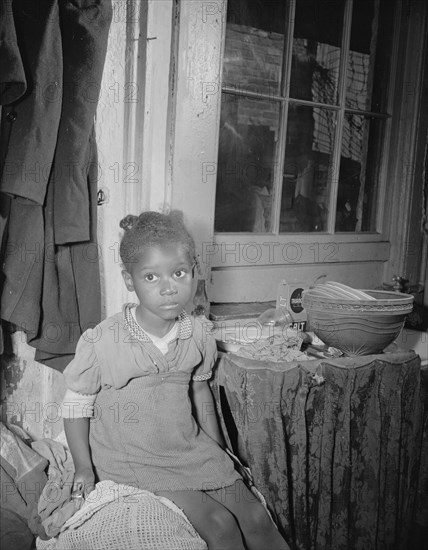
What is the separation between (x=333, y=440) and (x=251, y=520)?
1.37 feet

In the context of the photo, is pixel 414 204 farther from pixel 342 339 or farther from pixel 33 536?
pixel 33 536

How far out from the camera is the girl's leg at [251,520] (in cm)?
162

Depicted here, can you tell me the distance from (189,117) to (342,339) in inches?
36.5

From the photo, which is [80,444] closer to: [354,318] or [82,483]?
[82,483]

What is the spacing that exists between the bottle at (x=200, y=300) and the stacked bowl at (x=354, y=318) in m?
0.40

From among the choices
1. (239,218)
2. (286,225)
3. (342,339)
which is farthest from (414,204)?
(342,339)

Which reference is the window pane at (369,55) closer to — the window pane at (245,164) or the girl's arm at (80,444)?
the window pane at (245,164)

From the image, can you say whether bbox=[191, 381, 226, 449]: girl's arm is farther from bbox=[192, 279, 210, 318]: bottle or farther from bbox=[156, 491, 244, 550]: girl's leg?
bbox=[192, 279, 210, 318]: bottle

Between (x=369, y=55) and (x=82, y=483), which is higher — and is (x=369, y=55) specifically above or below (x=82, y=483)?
above

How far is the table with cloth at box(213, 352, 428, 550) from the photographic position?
181 cm

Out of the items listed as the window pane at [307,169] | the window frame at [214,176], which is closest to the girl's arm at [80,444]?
the window frame at [214,176]

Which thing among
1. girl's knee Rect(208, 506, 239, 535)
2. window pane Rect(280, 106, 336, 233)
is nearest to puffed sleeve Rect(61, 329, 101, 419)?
girl's knee Rect(208, 506, 239, 535)

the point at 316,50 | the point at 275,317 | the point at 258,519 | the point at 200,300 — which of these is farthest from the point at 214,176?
the point at 258,519

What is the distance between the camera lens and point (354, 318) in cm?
196
